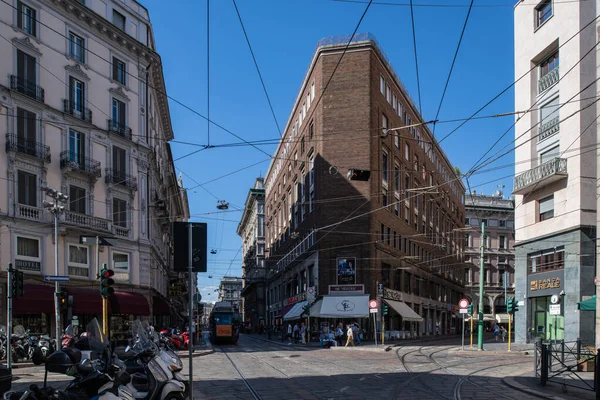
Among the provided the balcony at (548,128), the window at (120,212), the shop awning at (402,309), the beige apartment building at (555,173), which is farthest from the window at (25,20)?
the shop awning at (402,309)

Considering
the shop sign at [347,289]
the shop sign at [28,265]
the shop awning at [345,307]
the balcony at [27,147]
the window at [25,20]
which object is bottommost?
the shop awning at [345,307]

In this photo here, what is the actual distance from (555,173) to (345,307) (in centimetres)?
1681

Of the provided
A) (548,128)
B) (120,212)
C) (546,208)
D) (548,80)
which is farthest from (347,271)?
(548,80)

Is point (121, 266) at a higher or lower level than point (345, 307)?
higher

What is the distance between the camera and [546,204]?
3250cm

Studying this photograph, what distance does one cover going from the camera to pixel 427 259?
6053 centimetres

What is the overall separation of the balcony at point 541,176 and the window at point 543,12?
8.49m

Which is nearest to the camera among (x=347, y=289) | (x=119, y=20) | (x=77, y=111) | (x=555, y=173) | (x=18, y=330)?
(x=18, y=330)

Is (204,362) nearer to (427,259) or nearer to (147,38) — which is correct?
(147,38)

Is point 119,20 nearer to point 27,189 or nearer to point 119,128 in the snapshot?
point 119,128

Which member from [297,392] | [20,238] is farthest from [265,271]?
[297,392]

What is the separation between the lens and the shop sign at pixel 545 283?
31094mm

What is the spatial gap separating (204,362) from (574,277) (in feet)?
63.7

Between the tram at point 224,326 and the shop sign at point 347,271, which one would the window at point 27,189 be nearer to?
the tram at point 224,326
